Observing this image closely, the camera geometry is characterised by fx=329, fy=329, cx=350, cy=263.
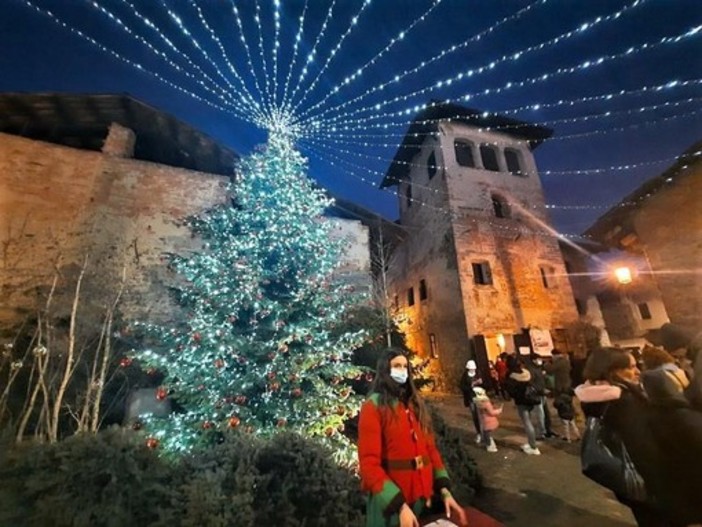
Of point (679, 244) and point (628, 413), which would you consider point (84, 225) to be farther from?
point (679, 244)

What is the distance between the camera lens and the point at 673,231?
12469mm

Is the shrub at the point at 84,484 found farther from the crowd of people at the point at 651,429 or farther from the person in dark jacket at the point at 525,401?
the person in dark jacket at the point at 525,401

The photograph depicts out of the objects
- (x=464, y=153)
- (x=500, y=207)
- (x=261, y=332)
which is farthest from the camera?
(x=464, y=153)

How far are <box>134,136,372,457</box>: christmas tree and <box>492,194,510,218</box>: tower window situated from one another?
550 inches

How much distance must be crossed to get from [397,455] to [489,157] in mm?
20704

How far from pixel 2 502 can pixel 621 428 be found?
174 inches

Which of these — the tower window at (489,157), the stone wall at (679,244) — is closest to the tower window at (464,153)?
the tower window at (489,157)

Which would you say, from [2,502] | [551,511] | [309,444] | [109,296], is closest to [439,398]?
[551,511]

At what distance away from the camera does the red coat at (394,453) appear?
1950mm

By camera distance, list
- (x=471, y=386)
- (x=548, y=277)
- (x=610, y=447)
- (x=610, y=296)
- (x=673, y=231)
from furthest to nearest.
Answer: (x=610, y=296) → (x=548, y=277) → (x=673, y=231) → (x=471, y=386) → (x=610, y=447)

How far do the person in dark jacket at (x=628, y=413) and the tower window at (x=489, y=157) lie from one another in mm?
19073

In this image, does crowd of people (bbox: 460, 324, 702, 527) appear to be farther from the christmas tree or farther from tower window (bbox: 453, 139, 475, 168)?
tower window (bbox: 453, 139, 475, 168)

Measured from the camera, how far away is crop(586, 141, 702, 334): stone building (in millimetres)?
11758

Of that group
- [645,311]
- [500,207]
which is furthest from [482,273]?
[645,311]
